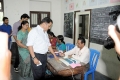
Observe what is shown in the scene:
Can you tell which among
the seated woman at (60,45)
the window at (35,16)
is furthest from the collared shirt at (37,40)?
the window at (35,16)

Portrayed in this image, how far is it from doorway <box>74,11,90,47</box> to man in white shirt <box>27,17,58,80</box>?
5.98 ft

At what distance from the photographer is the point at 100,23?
Answer: 9.98 feet

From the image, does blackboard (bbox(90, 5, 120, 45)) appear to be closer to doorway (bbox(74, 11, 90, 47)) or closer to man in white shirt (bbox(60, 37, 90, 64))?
doorway (bbox(74, 11, 90, 47))

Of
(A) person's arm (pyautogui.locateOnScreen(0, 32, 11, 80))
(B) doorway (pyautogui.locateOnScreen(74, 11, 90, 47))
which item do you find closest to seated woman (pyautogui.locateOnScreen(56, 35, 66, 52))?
(B) doorway (pyautogui.locateOnScreen(74, 11, 90, 47))

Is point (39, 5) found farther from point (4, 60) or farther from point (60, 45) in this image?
point (4, 60)

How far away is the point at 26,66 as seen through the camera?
281cm

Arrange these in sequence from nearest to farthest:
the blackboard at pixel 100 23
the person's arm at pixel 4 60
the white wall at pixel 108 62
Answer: the person's arm at pixel 4 60, the white wall at pixel 108 62, the blackboard at pixel 100 23

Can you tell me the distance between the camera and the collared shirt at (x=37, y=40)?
190 cm

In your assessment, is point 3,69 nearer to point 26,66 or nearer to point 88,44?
point 26,66

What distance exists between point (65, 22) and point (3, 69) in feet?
15.1

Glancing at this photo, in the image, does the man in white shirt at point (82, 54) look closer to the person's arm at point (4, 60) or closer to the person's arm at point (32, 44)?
the person's arm at point (32, 44)

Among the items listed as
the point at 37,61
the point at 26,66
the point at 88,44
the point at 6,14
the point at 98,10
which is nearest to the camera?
the point at 37,61

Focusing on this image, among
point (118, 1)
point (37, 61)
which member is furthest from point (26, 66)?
point (118, 1)

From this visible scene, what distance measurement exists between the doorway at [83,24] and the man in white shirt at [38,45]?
71.8 inches
